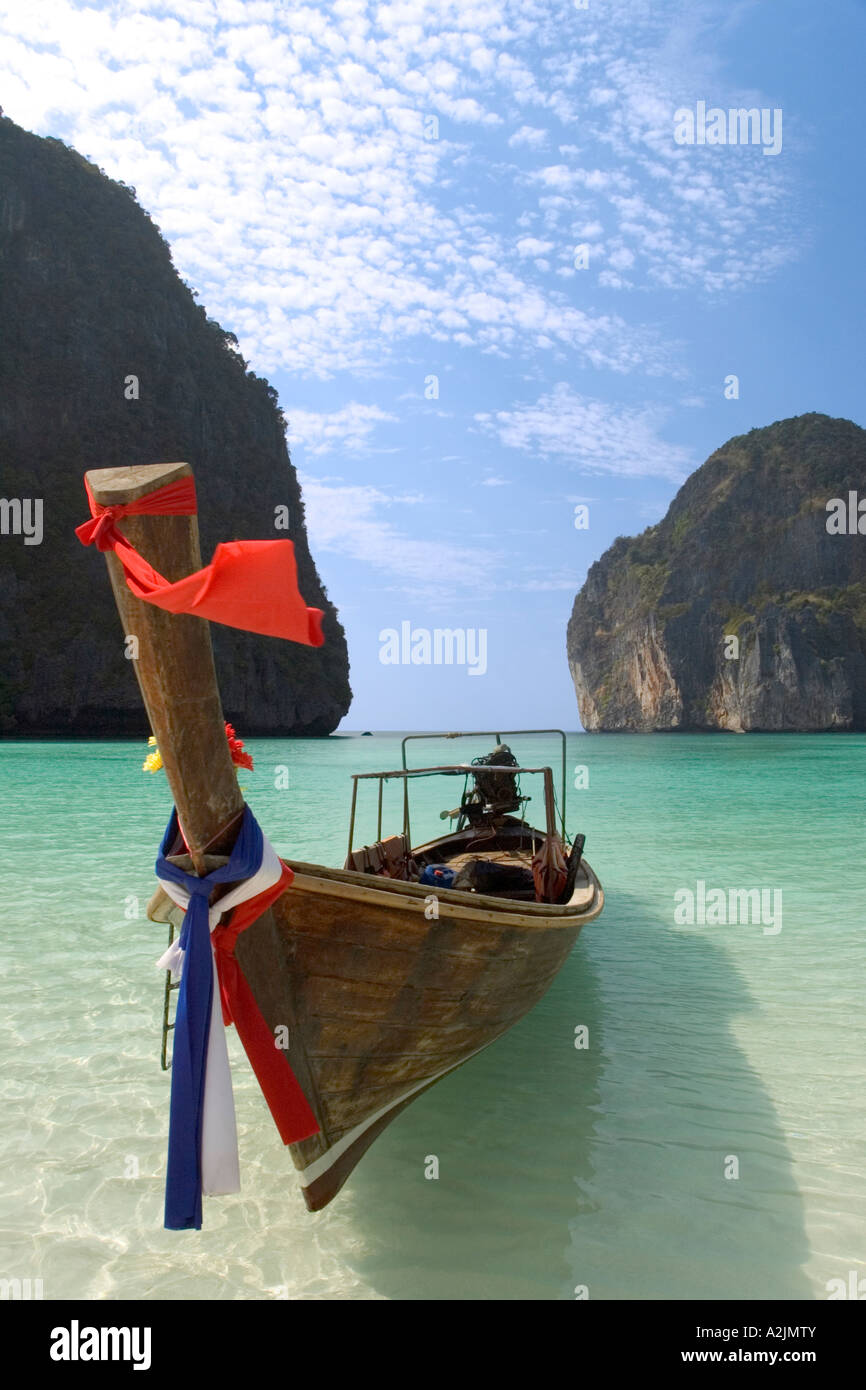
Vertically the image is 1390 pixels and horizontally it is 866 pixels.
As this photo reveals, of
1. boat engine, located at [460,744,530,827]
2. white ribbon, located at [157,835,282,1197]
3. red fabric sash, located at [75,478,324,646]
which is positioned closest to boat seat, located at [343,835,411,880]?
boat engine, located at [460,744,530,827]

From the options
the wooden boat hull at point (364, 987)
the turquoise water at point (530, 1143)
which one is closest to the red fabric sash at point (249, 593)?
the wooden boat hull at point (364, 987)

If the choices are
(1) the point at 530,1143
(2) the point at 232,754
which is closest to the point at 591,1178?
(1) the point at 530,1143

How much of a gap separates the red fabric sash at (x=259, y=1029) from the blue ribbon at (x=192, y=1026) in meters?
0.12

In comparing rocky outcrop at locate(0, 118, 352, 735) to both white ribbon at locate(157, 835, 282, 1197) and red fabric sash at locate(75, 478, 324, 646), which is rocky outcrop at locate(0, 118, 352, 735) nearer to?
white ribbon at locate(157, 835, 282, 1197)

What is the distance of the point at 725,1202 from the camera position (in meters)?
4.34

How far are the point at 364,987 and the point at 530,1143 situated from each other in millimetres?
1671

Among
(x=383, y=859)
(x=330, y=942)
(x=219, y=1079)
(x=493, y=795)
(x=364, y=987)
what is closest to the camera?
(x=219, y=1079)

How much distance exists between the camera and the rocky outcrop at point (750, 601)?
10200 cm

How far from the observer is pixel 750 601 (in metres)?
115

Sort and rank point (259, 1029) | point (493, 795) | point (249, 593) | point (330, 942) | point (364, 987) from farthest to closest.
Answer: point (493, 795) → point (364, 987) → point (330, 942) → point (259, 1029) → point (249, 593)

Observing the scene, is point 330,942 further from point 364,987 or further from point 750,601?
point 750,601
